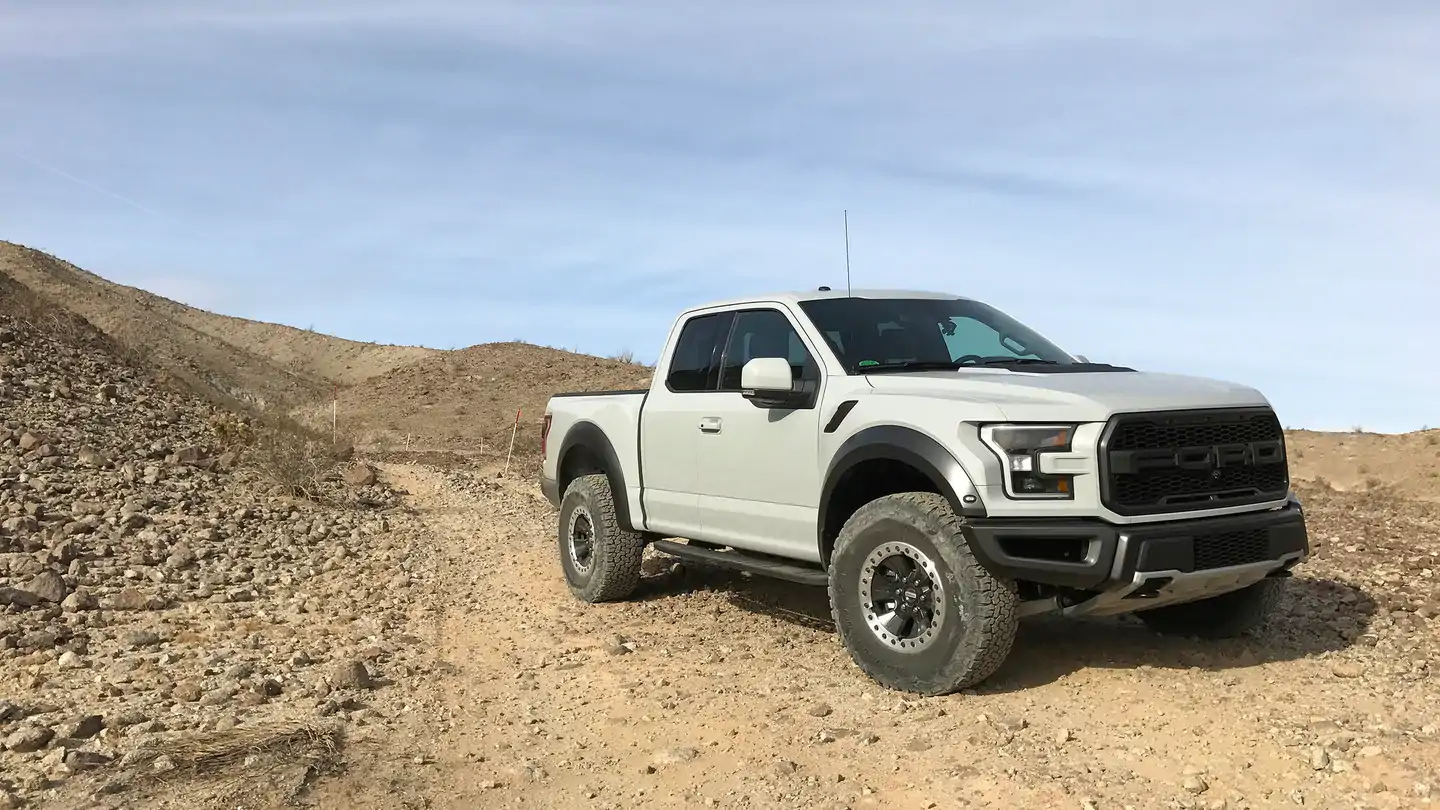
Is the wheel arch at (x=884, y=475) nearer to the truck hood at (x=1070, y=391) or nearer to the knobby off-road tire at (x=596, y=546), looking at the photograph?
the truck hood at (x=1070, y=391)

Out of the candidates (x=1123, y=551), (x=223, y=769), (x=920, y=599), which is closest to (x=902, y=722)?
(x=920, y=599)

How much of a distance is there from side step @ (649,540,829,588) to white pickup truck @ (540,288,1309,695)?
2 cm

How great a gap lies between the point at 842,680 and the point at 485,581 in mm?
4056

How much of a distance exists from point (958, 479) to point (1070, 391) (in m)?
0.63

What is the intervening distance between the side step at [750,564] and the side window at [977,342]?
4.88ft

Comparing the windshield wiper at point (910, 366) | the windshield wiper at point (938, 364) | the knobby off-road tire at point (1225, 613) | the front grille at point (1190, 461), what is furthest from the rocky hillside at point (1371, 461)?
the windshield wiper at point (910, 366)

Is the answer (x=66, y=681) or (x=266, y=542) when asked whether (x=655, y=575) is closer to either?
(x=266, y=542)

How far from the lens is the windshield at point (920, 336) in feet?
20.0

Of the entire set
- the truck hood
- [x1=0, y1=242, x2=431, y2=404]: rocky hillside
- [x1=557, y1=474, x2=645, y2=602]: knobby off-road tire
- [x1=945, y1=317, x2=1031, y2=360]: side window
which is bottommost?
[x1=557, y1=474, x2=645, y2=602]: knobby off-road tire

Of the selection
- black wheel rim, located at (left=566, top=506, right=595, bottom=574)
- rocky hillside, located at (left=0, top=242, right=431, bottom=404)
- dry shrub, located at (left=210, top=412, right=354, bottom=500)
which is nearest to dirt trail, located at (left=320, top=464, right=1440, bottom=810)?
black wheel rim, located at (left=566, top=506, right=595, bottom=574)

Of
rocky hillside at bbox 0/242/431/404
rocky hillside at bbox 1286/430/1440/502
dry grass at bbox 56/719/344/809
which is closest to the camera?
dry grass at bbox 56/719/344/809

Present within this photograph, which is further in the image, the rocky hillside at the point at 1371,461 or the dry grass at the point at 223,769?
the rocky hillside at the point at 1371,461

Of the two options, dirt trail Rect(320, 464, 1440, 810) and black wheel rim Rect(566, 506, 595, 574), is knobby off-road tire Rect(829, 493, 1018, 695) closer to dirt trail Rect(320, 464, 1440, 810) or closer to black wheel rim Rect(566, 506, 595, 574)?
dirt trail Rect(320, 464, 1440, 810)

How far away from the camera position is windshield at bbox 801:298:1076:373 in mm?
6086
